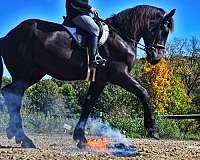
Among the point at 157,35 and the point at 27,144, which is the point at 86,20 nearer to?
the point at 157,35

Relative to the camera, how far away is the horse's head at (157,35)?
29.6 feet

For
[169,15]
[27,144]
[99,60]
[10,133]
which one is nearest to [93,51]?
[99,60]

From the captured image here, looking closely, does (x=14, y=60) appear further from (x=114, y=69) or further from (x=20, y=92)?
(x=114, y=69)

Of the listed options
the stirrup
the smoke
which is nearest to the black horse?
the stirrup

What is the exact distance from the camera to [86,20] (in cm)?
862

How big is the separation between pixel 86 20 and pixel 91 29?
187mm

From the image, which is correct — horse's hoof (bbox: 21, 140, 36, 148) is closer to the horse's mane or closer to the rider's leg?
the rider's leg

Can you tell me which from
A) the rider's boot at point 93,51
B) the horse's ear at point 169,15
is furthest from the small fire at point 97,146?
the horse's ear at point 169,15

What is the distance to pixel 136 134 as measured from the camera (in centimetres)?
1662

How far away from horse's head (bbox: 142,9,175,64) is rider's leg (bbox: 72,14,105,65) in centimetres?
106

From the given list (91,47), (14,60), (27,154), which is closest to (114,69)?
(91,47)

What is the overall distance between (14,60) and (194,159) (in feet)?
12.5

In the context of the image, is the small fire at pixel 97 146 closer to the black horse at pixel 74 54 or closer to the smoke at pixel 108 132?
the black horse at pixel 74 54

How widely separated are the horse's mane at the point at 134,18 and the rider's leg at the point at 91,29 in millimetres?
669
